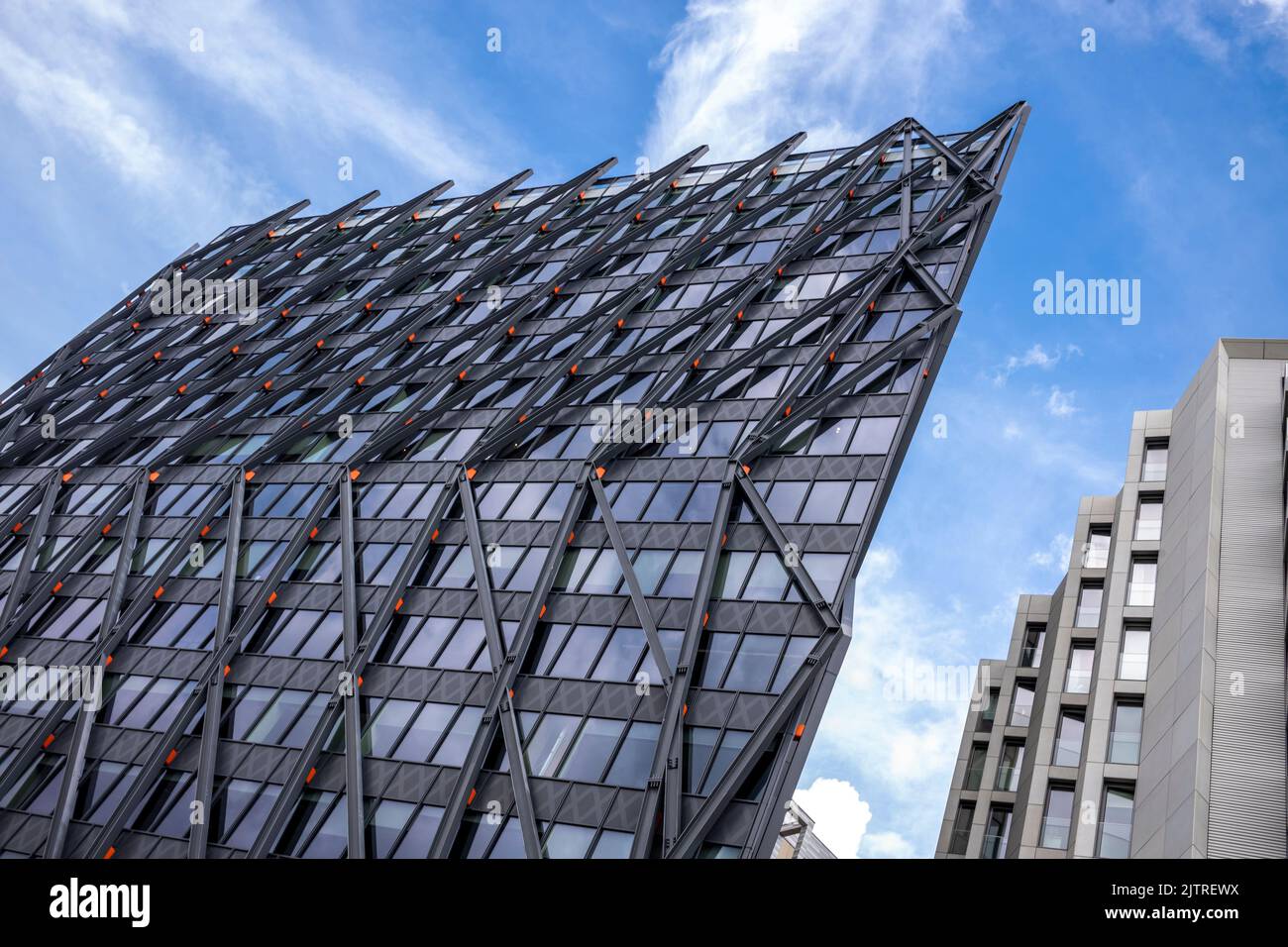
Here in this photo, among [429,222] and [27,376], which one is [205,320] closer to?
[27,376]

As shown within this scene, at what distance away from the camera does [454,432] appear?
40.7 metres

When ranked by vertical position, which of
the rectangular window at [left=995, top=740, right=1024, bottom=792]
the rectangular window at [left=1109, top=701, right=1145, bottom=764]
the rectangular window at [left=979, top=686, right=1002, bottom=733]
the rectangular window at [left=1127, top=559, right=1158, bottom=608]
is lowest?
the rectangular window at [left=1109, top=701, right=1145, bottom=764]

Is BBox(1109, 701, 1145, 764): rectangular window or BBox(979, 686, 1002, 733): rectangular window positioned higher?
BBox(979, 686, 1002, 733): rectangular window

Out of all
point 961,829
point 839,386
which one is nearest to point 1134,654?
point 839,386

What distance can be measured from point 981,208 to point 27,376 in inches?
2089

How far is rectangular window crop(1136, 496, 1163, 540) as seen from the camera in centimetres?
4253

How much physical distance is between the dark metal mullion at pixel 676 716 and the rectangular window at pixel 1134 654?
16800 millimetres

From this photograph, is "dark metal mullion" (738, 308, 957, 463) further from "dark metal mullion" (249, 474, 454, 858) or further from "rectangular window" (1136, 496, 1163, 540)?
"rectangular window" (1136, 496, 1163, 540)

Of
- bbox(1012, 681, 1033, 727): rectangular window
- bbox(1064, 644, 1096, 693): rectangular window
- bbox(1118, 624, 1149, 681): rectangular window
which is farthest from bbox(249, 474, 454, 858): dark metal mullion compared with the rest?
bbox(1012, 681, 1033, 727): rectangular window

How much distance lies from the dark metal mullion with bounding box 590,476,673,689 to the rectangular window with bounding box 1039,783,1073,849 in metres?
21.6

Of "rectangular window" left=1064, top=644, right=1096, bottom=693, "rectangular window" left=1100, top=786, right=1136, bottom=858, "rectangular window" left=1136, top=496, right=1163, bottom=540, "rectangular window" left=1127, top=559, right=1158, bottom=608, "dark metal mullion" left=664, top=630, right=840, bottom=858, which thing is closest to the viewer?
"dark metal mullion" left=664, top=630, right=840, bottom=858

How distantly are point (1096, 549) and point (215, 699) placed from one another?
43218 millimetres

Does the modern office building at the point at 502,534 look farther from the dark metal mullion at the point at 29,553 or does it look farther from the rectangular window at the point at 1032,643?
the rectangular window at the point at 1032,643

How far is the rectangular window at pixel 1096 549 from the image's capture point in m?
53.4
